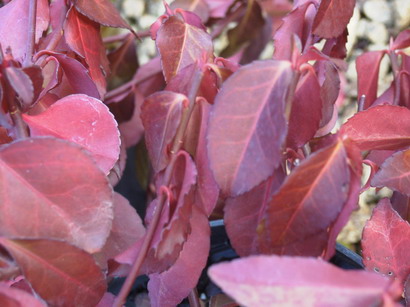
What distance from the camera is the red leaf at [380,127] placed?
43 cm

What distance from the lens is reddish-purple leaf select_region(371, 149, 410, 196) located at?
42 cm

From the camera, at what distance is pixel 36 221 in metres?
0.35

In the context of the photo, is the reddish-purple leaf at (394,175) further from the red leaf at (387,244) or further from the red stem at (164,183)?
the red stem at (164,183)

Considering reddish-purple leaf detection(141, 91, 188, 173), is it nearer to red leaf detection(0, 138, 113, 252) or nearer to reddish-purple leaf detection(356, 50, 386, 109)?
red leaf detection(0, 138, 113, 252)

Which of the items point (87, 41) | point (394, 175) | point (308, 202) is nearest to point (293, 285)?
point (308, 202)

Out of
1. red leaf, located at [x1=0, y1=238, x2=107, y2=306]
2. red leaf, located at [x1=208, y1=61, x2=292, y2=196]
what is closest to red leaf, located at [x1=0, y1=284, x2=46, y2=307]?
red leaf, located at [x1=0, y1=238, x2=107, y2=306]

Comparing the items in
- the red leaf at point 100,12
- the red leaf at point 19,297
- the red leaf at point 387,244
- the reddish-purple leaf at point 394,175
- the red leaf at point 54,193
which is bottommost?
the red leaf at point 387,244

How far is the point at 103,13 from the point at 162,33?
0.07 metres

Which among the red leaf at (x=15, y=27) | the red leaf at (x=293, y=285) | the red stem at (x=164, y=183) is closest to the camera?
the red leaf at (x=293, y=285)

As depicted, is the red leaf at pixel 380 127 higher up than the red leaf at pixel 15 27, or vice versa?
the red leaf at pixel 15 27

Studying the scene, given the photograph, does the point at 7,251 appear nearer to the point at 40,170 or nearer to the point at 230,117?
the point at 40,170

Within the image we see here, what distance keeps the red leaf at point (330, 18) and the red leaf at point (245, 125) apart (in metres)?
0.13

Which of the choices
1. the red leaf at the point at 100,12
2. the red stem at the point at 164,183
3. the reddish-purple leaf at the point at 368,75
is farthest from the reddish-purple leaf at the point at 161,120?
the reddish-purple leaf at the point at 368,75

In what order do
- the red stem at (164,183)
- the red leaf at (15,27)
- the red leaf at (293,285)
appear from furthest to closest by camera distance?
1. the red leaf at (15,27)
2. the red stem at (164,183)
3. the red leaf at (293,285)
